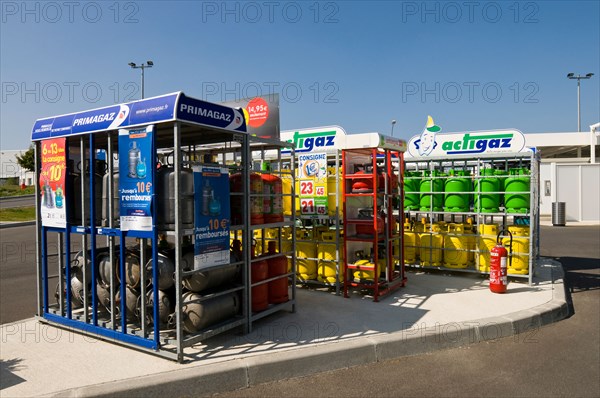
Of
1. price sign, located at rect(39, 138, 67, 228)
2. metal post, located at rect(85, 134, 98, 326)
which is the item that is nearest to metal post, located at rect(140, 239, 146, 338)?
metal post, located at rect(85, 134, 98, 326)

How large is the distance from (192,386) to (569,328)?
5.61 m

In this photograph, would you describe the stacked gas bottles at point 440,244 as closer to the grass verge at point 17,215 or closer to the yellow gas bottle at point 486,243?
the yellow gas bottle at point 486,243

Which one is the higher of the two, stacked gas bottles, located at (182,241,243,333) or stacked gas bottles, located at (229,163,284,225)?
stacked gas bottles, located at (229,163,284,225)

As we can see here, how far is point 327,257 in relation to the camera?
816cm

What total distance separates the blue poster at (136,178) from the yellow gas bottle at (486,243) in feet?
24.2

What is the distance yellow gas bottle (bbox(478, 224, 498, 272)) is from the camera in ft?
30.6

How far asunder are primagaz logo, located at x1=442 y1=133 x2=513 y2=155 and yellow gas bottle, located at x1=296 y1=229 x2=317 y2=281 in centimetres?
659

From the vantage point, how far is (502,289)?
799 centimetres

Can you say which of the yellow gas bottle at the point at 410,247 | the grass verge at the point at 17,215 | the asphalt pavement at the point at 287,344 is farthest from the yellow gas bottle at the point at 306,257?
the grass verge at the point at 17,215

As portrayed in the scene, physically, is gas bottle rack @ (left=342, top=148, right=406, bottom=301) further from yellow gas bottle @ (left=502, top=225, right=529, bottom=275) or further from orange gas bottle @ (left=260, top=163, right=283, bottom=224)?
yellow gas bottle @ (left=502, top=225, right=529, bottom=275)

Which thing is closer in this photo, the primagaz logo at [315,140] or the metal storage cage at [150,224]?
the metal storage cage at [150,224]

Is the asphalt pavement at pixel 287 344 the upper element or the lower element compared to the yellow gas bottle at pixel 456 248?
lower

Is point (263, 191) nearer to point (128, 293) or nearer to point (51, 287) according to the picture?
point (128, 293)

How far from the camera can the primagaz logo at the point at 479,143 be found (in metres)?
12.6
